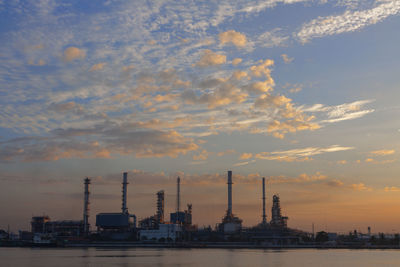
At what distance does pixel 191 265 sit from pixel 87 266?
21.2 metres

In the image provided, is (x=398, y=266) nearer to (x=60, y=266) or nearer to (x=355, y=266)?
(x=355, y=266)

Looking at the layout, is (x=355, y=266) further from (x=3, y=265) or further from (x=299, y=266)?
(x=3, y=265)

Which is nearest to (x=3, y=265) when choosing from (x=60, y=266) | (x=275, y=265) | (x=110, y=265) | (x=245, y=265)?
(x=60, y=266)

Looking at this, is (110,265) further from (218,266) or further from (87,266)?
(218,266)

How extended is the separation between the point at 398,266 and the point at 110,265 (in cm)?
6020

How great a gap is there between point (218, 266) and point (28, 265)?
3907 centimetres

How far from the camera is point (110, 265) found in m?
99.9

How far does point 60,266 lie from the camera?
97500mm

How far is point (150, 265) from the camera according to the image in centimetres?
10056

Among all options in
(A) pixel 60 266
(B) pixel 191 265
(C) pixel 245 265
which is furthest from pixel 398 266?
(A) pixel 60 266

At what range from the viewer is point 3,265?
9981cm

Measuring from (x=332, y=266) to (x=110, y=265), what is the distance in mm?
46413

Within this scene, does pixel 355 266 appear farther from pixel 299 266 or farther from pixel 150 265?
pixel 150 265

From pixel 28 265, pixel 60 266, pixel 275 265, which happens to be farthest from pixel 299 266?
pixel 28 265
